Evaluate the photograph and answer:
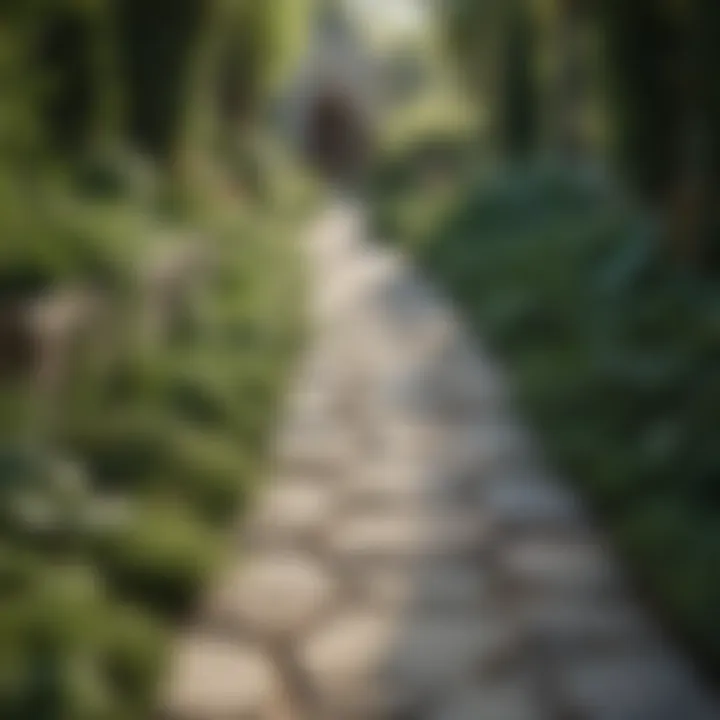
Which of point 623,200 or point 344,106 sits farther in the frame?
point 344,106

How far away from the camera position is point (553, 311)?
6.71 metres

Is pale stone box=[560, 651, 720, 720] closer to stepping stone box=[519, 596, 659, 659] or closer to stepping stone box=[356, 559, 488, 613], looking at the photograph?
stepping stone box=[519, 596, 659, 659]

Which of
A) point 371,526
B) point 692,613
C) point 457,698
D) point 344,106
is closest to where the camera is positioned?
point 457,698

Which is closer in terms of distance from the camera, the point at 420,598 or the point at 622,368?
the point at 420,598

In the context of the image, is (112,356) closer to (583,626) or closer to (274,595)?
(274,595)

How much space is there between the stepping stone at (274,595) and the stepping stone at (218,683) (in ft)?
0.47

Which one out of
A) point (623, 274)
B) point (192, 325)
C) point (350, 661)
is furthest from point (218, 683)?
point (623, 274)

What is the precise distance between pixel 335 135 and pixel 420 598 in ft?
81.5

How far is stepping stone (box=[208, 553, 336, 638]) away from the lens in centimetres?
301

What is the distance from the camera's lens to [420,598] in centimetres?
317

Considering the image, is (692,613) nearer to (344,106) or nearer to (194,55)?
(194,55)

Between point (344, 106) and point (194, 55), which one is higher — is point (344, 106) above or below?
above

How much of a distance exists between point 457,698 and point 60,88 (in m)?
3.89

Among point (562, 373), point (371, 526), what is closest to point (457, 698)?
point (371, 526)
